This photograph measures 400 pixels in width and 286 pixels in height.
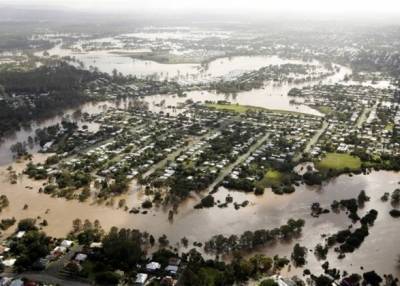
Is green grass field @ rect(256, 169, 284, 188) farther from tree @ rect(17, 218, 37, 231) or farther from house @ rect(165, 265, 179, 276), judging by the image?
tree @ rect(17, 218, 37, 231)

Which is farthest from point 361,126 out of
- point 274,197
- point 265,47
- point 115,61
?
point 265,47

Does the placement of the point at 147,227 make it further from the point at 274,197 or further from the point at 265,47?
the point at 265,47

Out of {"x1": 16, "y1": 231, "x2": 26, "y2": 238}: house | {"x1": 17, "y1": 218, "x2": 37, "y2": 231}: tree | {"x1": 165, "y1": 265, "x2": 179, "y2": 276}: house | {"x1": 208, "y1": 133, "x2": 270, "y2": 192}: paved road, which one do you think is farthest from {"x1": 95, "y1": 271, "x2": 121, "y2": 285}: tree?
{"x1": 208, "y1": 133, "x2": 270, "y2": 192}: paved road

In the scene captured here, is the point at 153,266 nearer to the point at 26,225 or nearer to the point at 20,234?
the point at 20,234

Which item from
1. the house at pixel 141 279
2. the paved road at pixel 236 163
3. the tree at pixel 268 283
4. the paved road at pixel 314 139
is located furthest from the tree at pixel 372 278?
the paved road at pixel 314 139

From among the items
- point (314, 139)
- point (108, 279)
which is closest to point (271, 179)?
point (314, 139)

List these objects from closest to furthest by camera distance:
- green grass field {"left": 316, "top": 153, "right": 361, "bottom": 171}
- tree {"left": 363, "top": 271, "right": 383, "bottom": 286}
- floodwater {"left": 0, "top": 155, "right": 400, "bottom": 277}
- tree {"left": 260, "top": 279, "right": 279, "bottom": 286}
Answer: tree {"left": 260, "top": 279, "right": 279, "bottom": 286} → tree {"left": 363, "top": 271, "right": 383, "bottom": 286} → floodwater {"left": 0, "top": 155, "right": 400, "bottom": 277} → green grass field {"left": 316, "top": 153, "right": 361, "bottom": 171}
